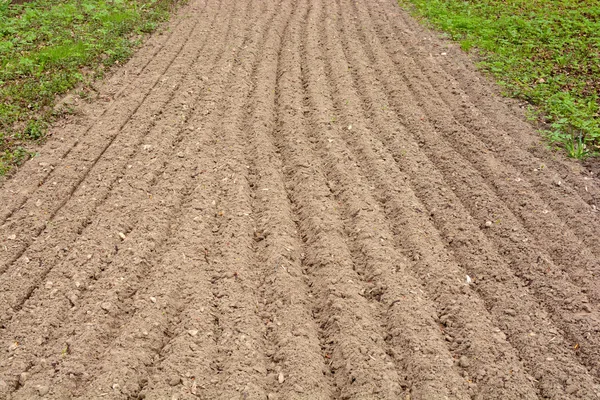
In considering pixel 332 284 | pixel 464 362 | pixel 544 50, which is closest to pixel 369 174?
pixel 332 284

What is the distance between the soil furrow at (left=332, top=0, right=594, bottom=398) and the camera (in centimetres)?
353

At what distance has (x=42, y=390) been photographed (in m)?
3.18

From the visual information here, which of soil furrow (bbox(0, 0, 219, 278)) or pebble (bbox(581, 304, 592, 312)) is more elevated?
soil furrow (bbox(0, 0, 219, 278))

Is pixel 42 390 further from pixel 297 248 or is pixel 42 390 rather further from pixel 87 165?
pixel 87 165

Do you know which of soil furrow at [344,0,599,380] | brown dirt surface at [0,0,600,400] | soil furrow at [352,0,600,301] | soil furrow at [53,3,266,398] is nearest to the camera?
soil furrow at [53,3,266,398]

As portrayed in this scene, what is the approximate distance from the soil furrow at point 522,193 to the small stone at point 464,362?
136cm

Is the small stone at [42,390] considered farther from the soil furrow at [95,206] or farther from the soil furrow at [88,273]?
the soil furrow at [95,206]

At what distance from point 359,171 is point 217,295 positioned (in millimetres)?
2201

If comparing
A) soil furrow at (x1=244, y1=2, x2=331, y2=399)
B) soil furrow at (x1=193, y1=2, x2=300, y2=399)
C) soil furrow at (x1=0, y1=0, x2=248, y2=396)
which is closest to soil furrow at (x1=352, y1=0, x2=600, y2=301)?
soil furrow at (x1=244, y1=2, x2=331, y2=399)

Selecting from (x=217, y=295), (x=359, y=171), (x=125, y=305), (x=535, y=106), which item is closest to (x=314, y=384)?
(x=217, y=295)

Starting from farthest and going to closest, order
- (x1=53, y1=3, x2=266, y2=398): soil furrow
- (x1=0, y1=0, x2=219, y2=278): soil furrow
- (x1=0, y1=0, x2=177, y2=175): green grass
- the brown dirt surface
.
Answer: (x1=0, y1=0, x2=177, y2=175): green grass, (x1=0, y1=0, x2=219, y2=278): soil furrow, the brown dirt surface, (x1=53, y1=3, x2=266, y2=398): soil furrow

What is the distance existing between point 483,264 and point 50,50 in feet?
22.5

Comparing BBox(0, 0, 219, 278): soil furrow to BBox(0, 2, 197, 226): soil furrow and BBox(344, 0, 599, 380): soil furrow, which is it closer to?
BBox(0, 2, 197, 226): soil furrow

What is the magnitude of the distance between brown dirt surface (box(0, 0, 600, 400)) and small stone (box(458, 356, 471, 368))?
4 cm
